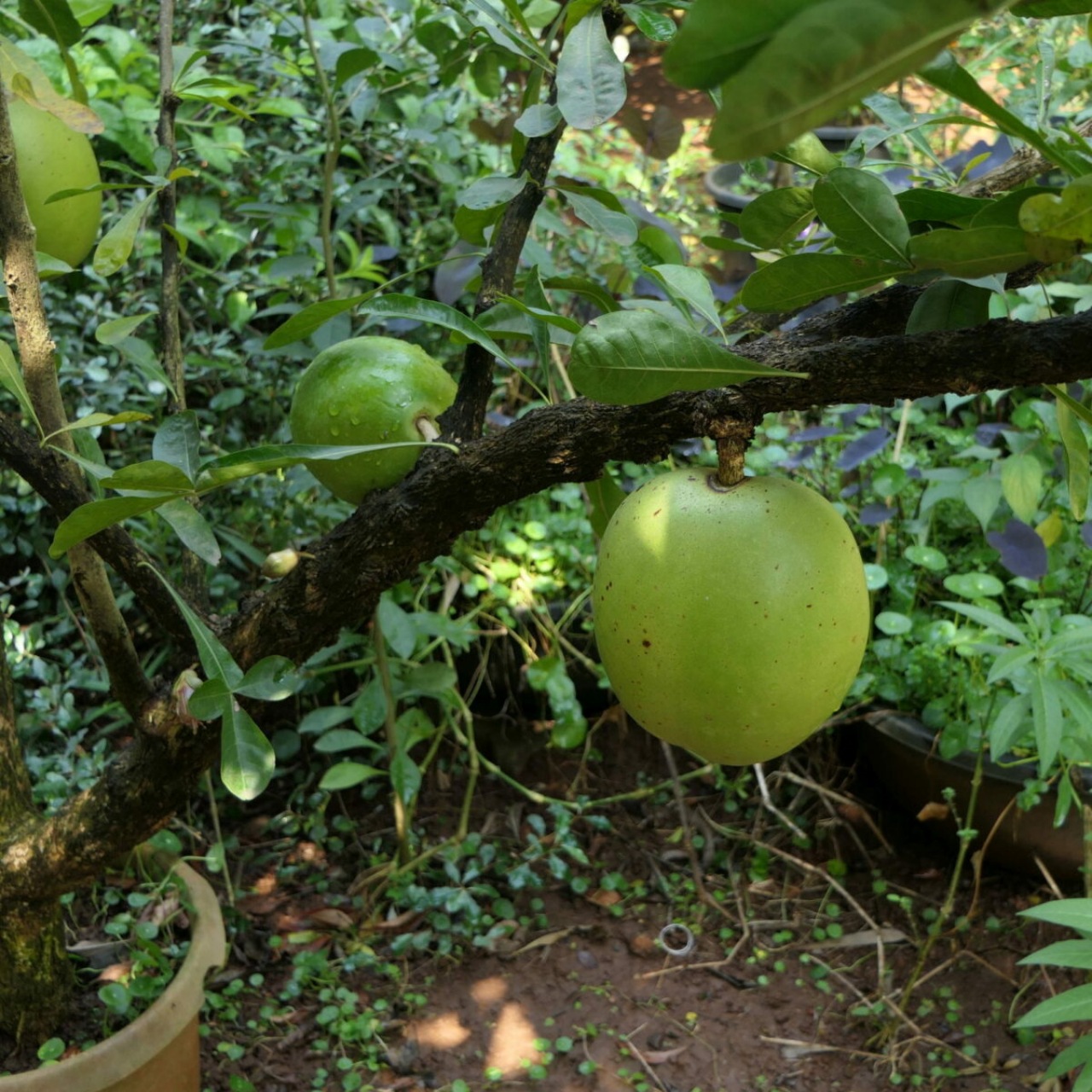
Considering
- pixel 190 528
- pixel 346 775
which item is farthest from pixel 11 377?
pixel 346 775

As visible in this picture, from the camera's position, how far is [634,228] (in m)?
0.88

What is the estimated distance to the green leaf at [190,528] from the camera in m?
0.85

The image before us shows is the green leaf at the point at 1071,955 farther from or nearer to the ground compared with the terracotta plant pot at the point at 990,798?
farther from the ground

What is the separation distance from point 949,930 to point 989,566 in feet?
2.26

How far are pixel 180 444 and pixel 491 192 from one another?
1.04 ft

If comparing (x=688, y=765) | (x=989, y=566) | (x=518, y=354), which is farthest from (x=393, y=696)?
(x=989, y=566)

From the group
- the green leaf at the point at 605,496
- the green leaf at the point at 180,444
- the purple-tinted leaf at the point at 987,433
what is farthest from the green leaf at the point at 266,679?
the purple-tinted leaf at the point at 987,433

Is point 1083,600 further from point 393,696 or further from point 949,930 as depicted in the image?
point 393,696

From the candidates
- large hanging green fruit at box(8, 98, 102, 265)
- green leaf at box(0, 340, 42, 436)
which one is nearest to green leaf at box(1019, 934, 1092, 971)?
green leaf at box(0, 340, 42, 436)

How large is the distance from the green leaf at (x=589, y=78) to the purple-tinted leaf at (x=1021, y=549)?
54.0 inches

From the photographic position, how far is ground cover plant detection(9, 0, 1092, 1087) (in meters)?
0.62

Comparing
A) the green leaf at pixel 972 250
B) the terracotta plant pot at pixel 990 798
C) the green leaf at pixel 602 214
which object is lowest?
the terracotta plant pot at pixel 990 798

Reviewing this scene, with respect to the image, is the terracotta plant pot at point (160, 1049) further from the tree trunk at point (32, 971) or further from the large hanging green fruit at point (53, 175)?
the large hanging green fruit at point (53, 175)

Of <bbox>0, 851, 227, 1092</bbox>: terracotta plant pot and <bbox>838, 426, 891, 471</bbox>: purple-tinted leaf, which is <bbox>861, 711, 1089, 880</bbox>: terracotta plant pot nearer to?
<bbox>838, 426, 891, 471</bbox>: purple-tinted leaf
